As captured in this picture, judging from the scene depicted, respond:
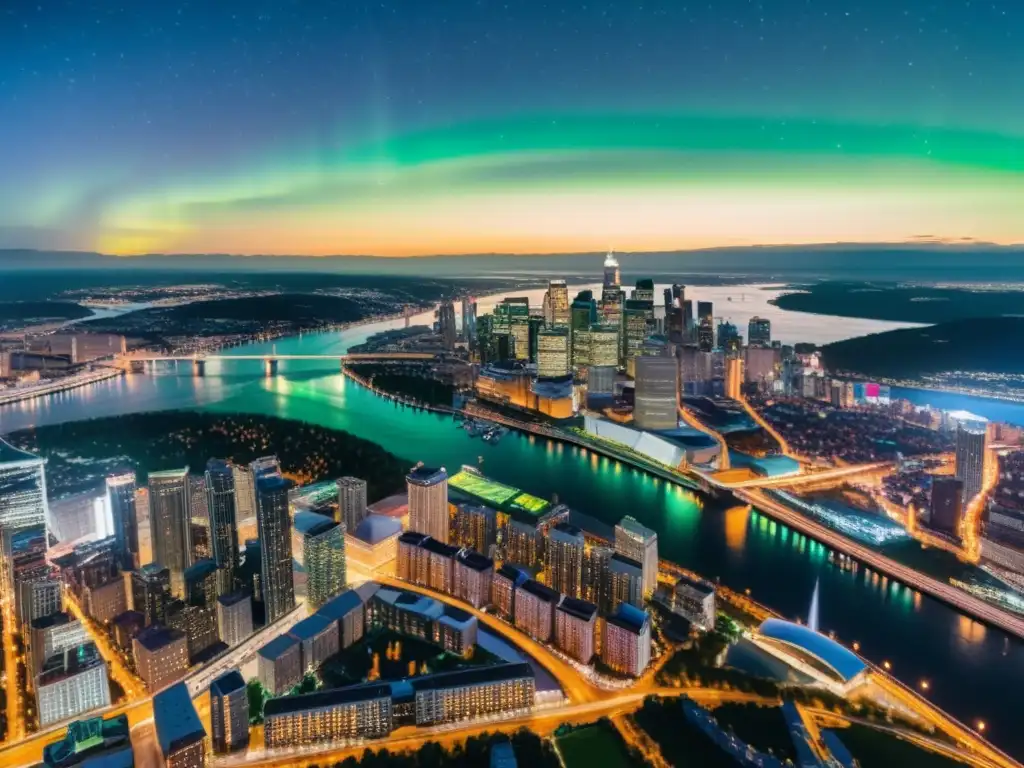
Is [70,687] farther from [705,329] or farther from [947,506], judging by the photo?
[705,329]

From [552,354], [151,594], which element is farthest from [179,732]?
[552,354]

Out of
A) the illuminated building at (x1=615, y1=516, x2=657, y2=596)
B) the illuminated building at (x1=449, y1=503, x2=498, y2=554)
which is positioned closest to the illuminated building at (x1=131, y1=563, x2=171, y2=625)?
the illuminated building at (x1=449, y1=503, x2=498, y2=554)

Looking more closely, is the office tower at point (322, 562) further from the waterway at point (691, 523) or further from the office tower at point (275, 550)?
the waterway at point (691, 523)

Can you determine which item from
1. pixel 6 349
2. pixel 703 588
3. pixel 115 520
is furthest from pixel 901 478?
pixel 6 349

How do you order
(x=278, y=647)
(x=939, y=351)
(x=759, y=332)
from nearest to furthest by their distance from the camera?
(x=278, y=647), (x=939, y=351), (x=759, y=332)

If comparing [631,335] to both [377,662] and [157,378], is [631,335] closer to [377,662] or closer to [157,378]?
[157,378]

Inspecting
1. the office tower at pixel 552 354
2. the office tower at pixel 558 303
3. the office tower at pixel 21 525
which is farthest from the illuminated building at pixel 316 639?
the office tower at pixel 558 303
